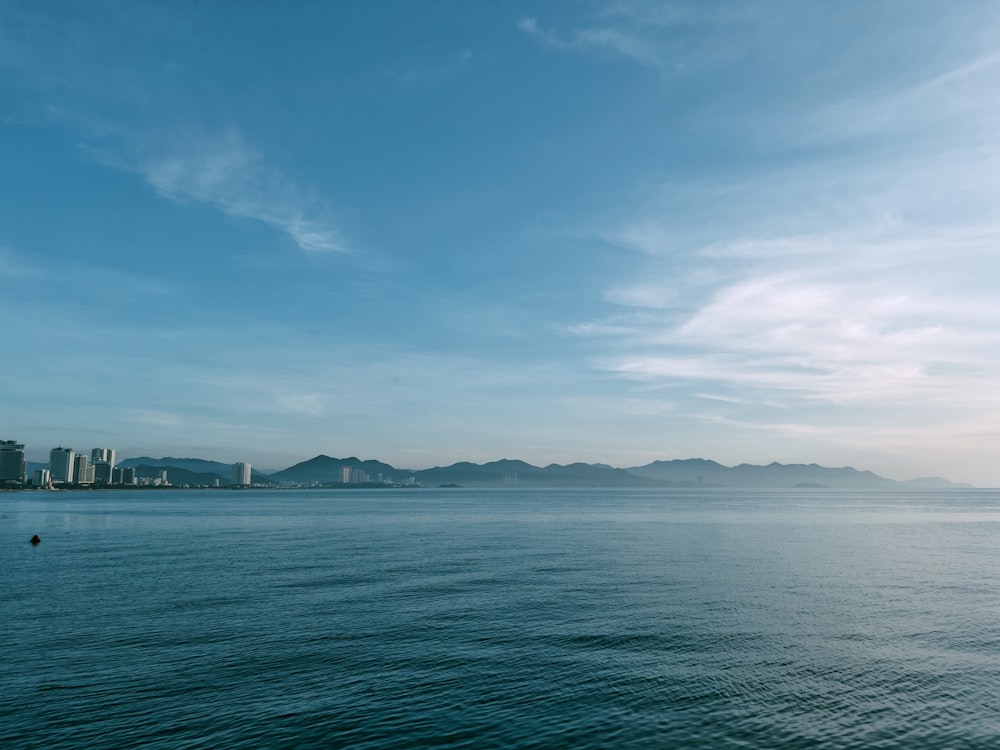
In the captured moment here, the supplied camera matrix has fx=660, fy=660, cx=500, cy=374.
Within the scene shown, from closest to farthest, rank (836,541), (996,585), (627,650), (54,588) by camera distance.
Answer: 1. (627,650)
2. (54,588)
3. (996,585)
4. (836,541)

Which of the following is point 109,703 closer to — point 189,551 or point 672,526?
point 189,551

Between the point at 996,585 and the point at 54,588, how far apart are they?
96615 mm

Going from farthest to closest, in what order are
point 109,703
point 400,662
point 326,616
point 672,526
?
1. point 672,526
2. point 326,616
3. point 400,662
4. point 109,703

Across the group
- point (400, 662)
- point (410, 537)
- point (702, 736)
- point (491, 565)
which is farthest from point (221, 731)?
point (410, 537)

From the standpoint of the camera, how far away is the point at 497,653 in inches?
1657

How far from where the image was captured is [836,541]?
390 feet

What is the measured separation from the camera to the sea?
30781mm

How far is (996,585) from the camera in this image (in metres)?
69.9

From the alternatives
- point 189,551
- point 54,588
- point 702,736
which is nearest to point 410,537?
point 189,551

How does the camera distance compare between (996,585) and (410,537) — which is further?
(410,537)

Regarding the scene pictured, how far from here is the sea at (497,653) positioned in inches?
1212

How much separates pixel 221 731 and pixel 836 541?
4571 inches

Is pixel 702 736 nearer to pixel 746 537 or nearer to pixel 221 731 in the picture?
pixel 221 731

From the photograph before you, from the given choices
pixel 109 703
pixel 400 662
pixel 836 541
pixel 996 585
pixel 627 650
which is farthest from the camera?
pixel 836 541
